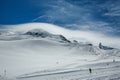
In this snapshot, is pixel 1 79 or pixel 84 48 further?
pixel 84 48

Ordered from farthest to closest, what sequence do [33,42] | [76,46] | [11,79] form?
[76,46], [33,42], [11,79]

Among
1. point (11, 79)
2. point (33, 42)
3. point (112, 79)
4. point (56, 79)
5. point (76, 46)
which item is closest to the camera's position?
point (112, 79)

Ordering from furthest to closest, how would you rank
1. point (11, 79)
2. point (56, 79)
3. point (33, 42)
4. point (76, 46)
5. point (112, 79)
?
1. point (76, 46)
2. point (33, 42)
3. point (11, 79)
4. point (56, 79)
5. point (112, 79)

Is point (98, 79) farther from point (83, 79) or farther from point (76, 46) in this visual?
point (76, 46)

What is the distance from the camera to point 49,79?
2567 centimetres

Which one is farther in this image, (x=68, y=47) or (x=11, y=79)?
(x=68, y=47)

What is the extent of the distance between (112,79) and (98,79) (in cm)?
162

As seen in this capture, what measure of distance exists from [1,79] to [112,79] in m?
13.9

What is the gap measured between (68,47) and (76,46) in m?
5.79

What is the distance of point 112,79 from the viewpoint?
23766mm

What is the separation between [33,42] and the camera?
12631 cm

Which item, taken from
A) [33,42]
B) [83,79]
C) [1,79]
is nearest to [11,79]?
[1,79]

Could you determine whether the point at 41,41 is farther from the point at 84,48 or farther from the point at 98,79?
the point at 98,79

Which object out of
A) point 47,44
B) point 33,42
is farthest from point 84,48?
point 33,42
